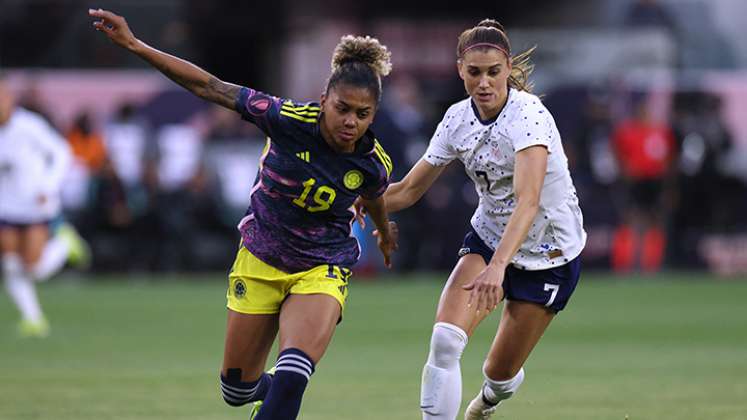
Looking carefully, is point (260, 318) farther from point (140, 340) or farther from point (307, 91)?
point (307, 91)

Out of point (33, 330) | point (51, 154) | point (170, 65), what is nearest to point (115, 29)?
point (170, 65)

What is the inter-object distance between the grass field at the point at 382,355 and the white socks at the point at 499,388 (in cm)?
92

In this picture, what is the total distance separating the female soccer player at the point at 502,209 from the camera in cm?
780

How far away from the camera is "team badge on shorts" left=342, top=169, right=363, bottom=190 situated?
7742 mm

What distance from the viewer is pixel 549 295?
838 centimetres

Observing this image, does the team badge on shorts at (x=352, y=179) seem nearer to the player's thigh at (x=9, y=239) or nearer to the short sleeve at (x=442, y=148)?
the short sleeve at (x=442, y=148)

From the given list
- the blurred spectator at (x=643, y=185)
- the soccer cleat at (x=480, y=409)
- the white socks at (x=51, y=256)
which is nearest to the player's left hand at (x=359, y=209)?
the soccer cleat at (x=480, y=409)

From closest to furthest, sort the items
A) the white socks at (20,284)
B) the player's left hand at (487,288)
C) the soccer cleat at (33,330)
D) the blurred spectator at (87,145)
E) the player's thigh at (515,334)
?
the player's left hand at (487,288)
the player's thigh at (515,334)
the soccer cleat at (33,330)
the white socks at (20,284)
the blurred spectator at (87,145)

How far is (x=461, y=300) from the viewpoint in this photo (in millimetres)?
8086

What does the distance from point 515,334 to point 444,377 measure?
660 millimetres

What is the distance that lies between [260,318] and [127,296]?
446 inches

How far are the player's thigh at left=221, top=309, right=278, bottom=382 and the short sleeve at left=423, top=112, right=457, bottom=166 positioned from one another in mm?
1288

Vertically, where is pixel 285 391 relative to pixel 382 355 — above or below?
above

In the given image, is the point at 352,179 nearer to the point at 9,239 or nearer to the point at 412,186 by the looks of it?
the point at 412,186
